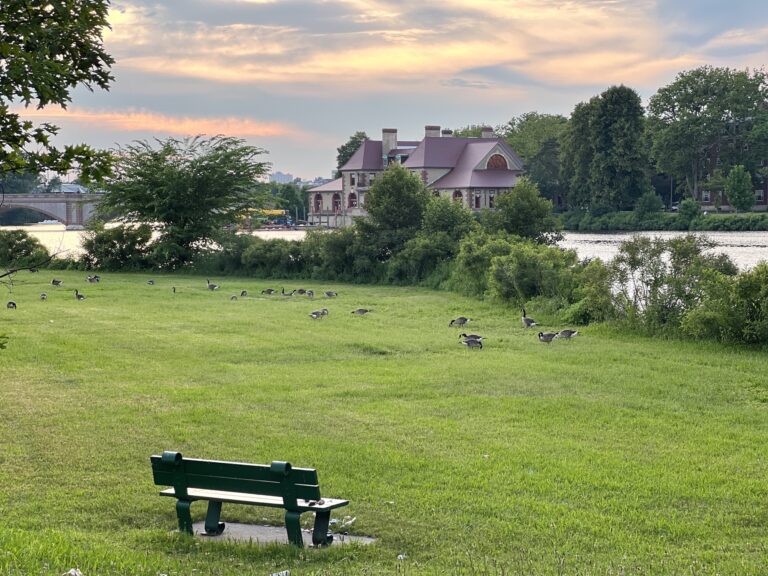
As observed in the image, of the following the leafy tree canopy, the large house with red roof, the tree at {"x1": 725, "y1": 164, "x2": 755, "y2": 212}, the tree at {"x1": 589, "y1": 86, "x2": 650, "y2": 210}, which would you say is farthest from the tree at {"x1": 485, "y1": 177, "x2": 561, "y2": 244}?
the leafy tree canopy

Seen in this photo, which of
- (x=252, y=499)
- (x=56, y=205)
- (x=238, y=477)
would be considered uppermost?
(x=56, y=205)

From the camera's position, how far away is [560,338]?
2141 cm

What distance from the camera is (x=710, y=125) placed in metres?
101

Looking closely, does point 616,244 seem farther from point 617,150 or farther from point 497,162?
point 497,162

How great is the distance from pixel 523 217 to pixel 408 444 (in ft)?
98.8

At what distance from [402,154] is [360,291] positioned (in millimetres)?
71351

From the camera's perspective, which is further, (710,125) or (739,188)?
(710,125)

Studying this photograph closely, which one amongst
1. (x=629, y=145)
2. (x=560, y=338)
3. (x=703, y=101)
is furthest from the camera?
(x=703, y=101)

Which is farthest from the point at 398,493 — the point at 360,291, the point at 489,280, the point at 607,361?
the point at 360,291

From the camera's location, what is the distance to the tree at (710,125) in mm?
100875

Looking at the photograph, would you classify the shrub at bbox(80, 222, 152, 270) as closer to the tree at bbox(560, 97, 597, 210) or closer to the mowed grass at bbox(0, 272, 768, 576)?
the mowed grass at bbox(0, 272, 768, 576)

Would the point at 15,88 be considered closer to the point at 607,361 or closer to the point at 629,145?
the point at 607,361

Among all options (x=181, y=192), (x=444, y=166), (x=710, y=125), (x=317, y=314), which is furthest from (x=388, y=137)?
(x=317, y=314)

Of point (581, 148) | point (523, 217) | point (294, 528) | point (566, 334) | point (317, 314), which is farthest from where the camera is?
point (581, 148)
